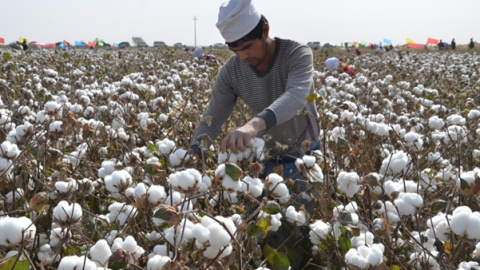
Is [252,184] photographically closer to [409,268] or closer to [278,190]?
[278,190]

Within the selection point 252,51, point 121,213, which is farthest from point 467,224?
point 252,51

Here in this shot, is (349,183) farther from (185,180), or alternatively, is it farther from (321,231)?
(185,180)

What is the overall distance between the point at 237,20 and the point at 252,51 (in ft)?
0.58

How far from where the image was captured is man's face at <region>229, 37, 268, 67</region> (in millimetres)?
2277

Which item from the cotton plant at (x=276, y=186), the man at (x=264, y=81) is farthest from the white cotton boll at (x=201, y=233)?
the man at (x=264, y=81)

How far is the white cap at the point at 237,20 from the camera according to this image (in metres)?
2.19

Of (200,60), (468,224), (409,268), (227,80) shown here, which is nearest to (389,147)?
(227,80)

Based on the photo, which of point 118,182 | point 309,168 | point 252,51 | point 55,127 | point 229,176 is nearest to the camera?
point 229,176

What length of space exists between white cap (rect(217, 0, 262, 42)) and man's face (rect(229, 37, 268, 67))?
0.22ft

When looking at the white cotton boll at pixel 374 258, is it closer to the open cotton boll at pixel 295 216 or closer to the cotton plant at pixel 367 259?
the cotton plant at pixel 367 259

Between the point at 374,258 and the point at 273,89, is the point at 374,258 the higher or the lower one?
the lower one

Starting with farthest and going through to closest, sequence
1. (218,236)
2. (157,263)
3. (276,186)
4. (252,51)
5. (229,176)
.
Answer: (252,51) → (276,186) → (229,176) → (157,263) → (218,236)

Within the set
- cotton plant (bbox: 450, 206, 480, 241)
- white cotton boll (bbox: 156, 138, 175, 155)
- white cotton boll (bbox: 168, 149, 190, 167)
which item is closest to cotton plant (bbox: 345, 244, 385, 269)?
cotton plant (bbox: 450, 206, 480, 241)

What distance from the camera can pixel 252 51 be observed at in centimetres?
233
